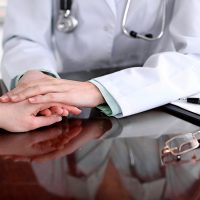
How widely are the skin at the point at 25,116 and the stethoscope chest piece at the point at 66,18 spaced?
1.33 ft

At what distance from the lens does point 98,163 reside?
53 centimetres

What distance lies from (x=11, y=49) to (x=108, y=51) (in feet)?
0.95

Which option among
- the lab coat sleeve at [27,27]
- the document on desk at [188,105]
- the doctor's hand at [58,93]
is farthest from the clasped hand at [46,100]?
the lab coat sleeve at [27,27]

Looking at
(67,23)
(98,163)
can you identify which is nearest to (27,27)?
(67,23)

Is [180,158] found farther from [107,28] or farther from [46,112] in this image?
[107,28]

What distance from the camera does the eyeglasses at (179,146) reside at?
21.4 inches

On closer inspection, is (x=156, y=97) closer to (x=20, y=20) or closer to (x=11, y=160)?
(x=11, y=160)

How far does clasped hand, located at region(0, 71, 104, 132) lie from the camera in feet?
2.27

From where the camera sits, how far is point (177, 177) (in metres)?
0.48

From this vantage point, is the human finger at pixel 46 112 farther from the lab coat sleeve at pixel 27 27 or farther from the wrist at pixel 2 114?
the lab coat sleeve at pixel 27 27

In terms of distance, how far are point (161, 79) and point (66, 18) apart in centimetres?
40

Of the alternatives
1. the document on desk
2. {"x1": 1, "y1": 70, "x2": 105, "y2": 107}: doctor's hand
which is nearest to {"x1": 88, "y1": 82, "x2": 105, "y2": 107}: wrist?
{"x1": 1, "y1": 70, "x2": 105, "y2": 107}: doctor's hand

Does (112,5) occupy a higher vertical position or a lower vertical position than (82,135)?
higher

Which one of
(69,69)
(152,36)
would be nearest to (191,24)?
(152,36)
